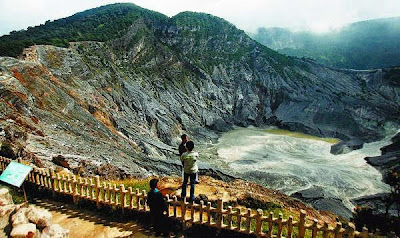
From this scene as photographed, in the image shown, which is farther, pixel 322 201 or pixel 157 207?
pixel 322 201

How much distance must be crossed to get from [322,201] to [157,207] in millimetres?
21687

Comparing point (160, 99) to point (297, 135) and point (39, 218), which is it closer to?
point (297, 135)

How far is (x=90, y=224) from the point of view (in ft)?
32.5

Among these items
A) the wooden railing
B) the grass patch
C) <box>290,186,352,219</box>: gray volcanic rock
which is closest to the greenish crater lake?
the grass patch

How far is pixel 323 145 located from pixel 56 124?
43434 mm

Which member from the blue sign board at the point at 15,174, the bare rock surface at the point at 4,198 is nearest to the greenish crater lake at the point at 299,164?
the blue sign board at the point at 15,174

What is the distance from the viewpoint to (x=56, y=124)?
78.4 ft

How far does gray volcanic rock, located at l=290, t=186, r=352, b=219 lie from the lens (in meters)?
24.2

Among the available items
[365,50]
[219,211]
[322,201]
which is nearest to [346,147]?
[322,201]

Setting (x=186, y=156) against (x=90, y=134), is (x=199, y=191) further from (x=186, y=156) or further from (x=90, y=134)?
(x=90, y=134)

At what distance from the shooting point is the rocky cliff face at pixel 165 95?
77.0ft

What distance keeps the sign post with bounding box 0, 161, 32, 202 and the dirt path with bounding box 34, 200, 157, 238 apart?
1685 millimetres

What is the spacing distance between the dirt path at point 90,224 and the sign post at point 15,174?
1685 millimetres

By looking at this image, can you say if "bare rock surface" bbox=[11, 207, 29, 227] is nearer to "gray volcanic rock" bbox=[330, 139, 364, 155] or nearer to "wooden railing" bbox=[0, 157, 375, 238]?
"wooden railing" bbox=[0, 157, 375, 238]
